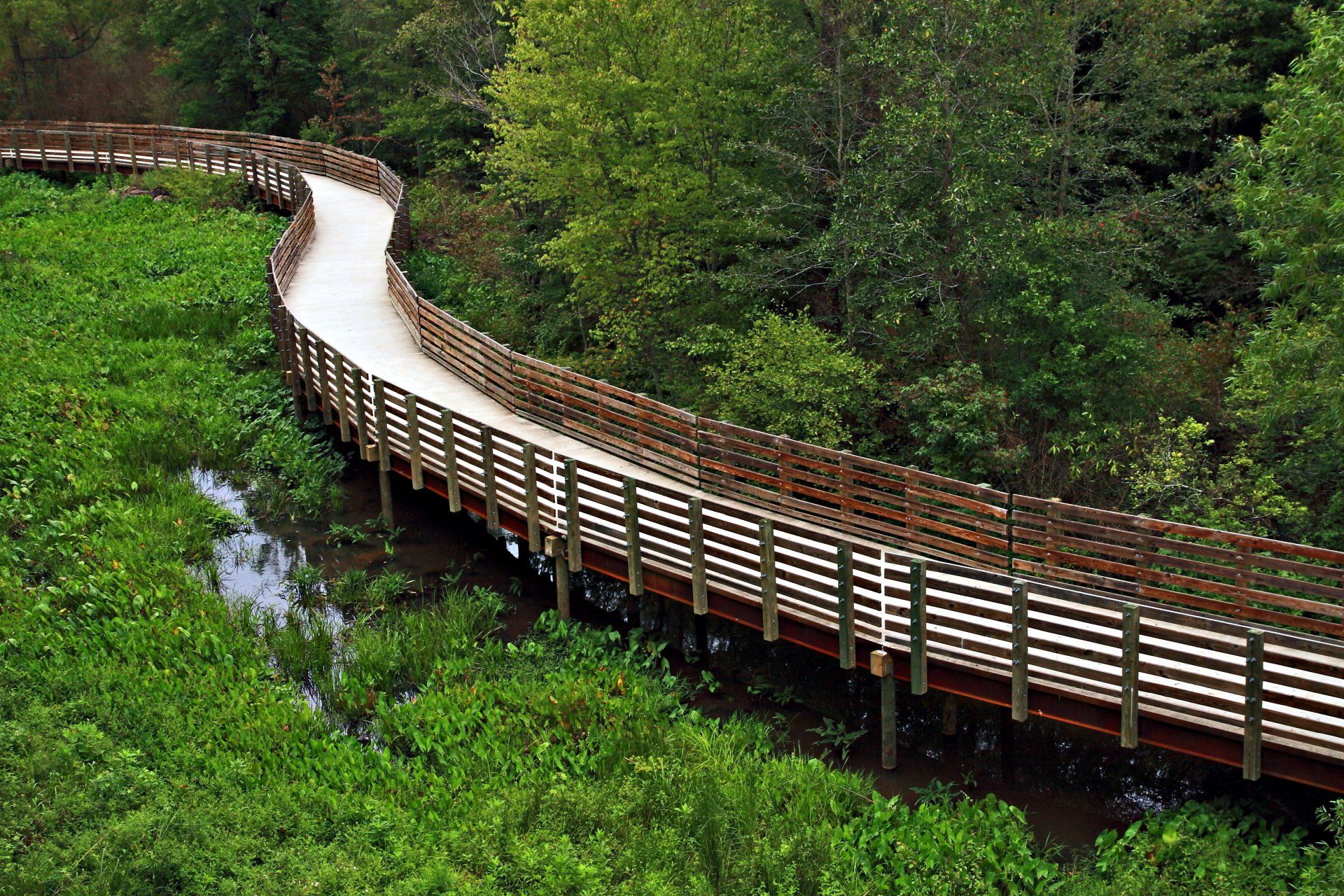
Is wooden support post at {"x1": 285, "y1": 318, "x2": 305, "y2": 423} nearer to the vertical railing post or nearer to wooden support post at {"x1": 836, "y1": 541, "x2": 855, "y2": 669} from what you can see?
the vertical railing post

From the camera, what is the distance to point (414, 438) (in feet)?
55.8

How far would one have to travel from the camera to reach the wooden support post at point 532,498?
49.8 feet

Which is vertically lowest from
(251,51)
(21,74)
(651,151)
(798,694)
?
(798,694)

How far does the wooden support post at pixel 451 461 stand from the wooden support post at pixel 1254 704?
10020 mm

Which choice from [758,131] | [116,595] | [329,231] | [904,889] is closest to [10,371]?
[116,595]

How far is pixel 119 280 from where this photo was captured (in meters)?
27.5


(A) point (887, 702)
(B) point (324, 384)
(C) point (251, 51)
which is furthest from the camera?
(C) point (251, 51)

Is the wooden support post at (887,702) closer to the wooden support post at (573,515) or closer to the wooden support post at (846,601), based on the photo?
the wooden support post at (846,601)

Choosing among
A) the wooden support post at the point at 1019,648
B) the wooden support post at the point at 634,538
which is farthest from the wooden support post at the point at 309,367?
the wooden support post at the point at 1019,648

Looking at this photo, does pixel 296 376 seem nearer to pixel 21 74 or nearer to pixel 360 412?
pixel 360 412

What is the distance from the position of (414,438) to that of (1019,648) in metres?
9.17

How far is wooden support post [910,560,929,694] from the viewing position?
462 inches

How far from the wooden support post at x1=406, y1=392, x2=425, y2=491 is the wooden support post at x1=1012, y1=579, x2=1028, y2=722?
8923 millimetres

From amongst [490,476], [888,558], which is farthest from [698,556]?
[490,476]
